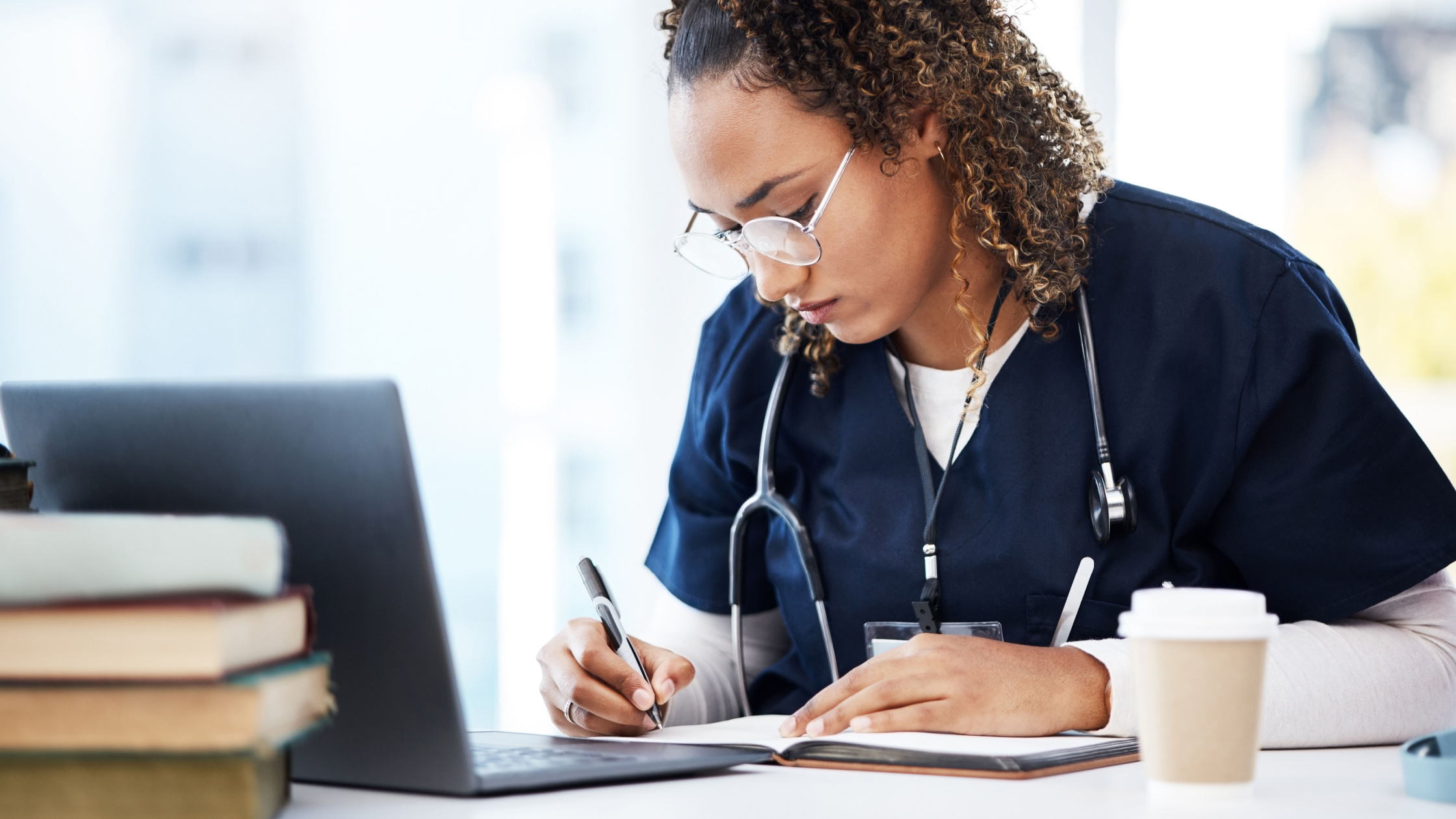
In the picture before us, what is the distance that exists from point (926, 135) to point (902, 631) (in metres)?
0.53

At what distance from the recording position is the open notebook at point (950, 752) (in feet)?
2.43

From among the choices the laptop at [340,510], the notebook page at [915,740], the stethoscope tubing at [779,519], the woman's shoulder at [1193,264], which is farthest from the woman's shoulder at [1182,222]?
the laptop at [340,510]

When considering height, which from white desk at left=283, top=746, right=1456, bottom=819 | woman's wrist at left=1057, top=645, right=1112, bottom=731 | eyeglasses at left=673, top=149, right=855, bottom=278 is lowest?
woman's wrist at left=1057, top=645, right=1112, bottom=731

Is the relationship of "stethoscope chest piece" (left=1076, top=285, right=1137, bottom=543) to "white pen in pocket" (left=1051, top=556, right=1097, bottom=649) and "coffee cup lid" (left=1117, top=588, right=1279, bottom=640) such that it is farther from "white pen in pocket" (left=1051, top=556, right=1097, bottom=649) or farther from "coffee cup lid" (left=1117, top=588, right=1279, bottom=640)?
"coffee cup lid" (left=1117, top=588, right=1279, bottom=640)

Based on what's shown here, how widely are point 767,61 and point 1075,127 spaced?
377mm

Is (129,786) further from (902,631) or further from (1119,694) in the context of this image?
(902,631)

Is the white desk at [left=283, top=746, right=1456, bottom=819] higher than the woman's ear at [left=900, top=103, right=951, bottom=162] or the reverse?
the reverse

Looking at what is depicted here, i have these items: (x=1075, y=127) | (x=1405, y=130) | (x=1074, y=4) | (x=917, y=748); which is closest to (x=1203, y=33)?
(x=1074, y=4)

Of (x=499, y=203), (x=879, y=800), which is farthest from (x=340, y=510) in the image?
(x=499, y=203)

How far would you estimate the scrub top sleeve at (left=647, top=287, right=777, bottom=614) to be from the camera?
1.44 meters

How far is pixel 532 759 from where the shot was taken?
30.0 inches

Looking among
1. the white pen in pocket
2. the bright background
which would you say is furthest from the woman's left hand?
the bright background

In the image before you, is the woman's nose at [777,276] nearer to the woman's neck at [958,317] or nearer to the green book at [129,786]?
the woman's neck at [958,317]

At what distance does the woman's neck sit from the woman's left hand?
1.46 ft
